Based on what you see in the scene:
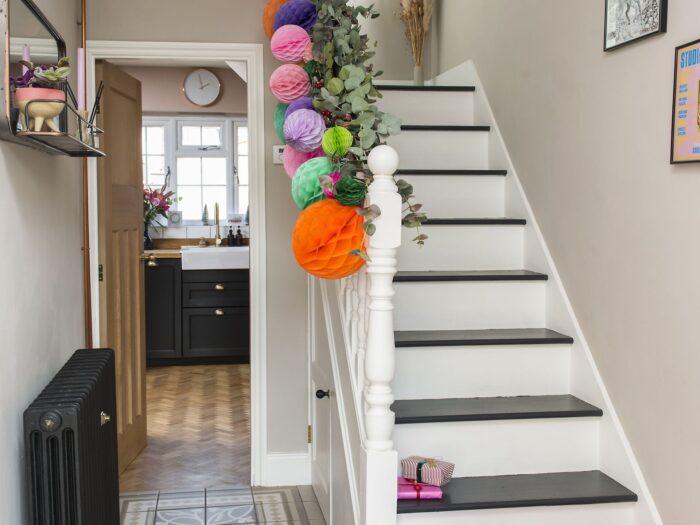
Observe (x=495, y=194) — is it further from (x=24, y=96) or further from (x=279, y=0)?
(x=24, y=96)

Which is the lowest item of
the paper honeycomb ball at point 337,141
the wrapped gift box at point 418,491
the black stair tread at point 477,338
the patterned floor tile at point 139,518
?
the patterned floor tile at point 139,518

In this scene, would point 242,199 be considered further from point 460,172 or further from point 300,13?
point 300,13

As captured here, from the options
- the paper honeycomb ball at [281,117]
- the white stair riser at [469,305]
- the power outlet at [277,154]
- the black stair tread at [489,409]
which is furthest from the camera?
the power outlet at [277,154]

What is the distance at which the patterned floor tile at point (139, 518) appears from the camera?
3.61 metres

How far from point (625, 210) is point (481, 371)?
2.51 feet

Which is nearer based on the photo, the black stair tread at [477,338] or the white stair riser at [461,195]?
the black stair tread at [477,338]

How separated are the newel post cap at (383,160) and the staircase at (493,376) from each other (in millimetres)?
731

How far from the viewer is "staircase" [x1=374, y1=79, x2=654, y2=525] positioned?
249 centimetres

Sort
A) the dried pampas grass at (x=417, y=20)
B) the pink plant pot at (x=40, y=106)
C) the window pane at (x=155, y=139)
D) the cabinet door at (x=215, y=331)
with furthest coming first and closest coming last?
the window pane at (x=155, y=139)
the cabinet door at (x=215, y=331)
the dried pampas grass at (x=417, y=20)
the pink plant pot at (x=40, y=106)

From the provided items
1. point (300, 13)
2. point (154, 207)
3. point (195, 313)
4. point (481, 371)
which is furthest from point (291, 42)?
point (154, 207)

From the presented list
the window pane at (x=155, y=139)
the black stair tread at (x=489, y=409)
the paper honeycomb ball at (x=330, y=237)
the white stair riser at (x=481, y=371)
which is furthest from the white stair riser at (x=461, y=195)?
the window pane at (x=155, y=139)

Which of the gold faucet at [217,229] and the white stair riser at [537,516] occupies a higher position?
the gold faucet at [217,229]

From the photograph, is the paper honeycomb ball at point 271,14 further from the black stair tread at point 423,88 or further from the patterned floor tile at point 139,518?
the patterned floor tile at point 139,518

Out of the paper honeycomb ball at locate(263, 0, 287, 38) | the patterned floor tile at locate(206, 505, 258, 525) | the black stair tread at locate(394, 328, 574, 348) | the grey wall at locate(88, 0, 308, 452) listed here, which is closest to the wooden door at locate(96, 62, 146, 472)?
the grey wall at locate(88, 0, 308, 452)
